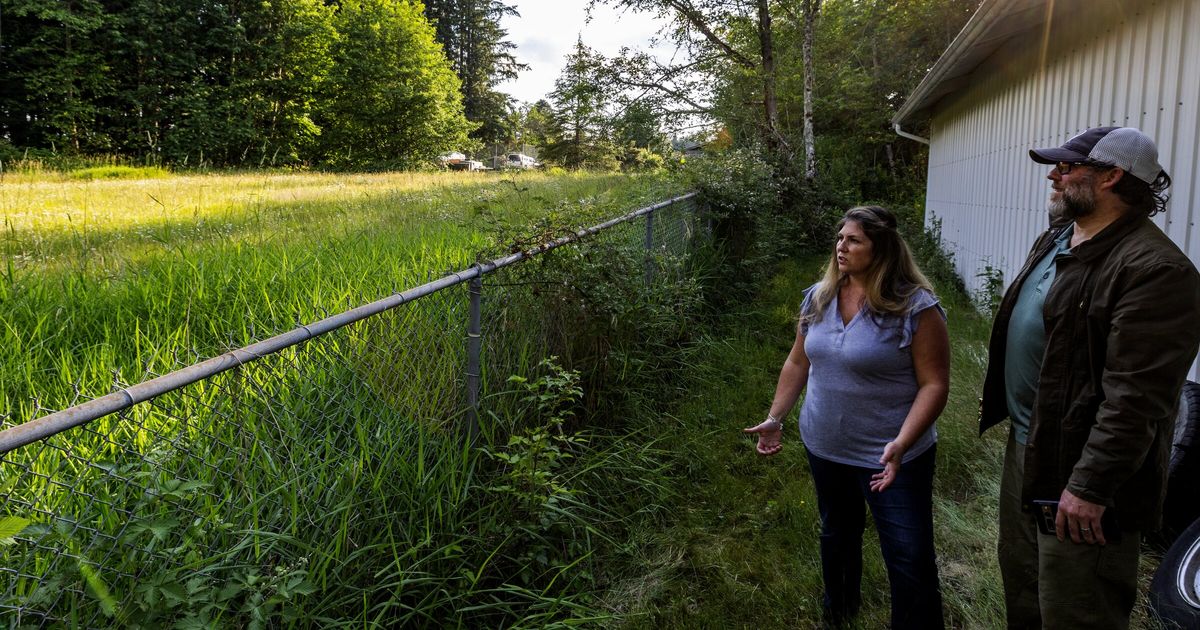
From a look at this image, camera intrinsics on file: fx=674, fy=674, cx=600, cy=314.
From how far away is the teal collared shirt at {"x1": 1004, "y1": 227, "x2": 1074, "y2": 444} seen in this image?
2225mm

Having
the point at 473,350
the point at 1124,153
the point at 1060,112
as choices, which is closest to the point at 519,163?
the point at 1060,112

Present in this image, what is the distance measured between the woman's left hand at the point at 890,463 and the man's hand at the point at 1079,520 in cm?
52

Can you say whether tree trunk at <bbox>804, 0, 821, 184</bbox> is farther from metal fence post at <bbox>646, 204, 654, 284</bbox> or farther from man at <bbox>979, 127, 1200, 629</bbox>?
man at <bbox>979, 127, 1200, 629</bbox>

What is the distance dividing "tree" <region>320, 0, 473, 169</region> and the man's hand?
32.6m

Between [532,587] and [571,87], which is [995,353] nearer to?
[532,587]

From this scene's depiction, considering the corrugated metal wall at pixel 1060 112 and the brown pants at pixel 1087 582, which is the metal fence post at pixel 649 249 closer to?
the corrugated metal wall at pixel 1060 112

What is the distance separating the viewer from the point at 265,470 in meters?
2.48

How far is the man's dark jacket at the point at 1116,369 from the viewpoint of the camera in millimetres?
1790

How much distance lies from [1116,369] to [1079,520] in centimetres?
45

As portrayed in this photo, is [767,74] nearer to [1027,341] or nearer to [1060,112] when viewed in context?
[1060,112]

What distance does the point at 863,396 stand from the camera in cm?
258

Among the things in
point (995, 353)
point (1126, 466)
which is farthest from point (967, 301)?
point (1126, 466)

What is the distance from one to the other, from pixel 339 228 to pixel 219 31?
29325 mm

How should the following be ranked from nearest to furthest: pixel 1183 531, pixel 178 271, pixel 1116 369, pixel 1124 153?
pixel 1116 369 → pixel 1124 153 → pixel 1183 531 → pixel 178 271
